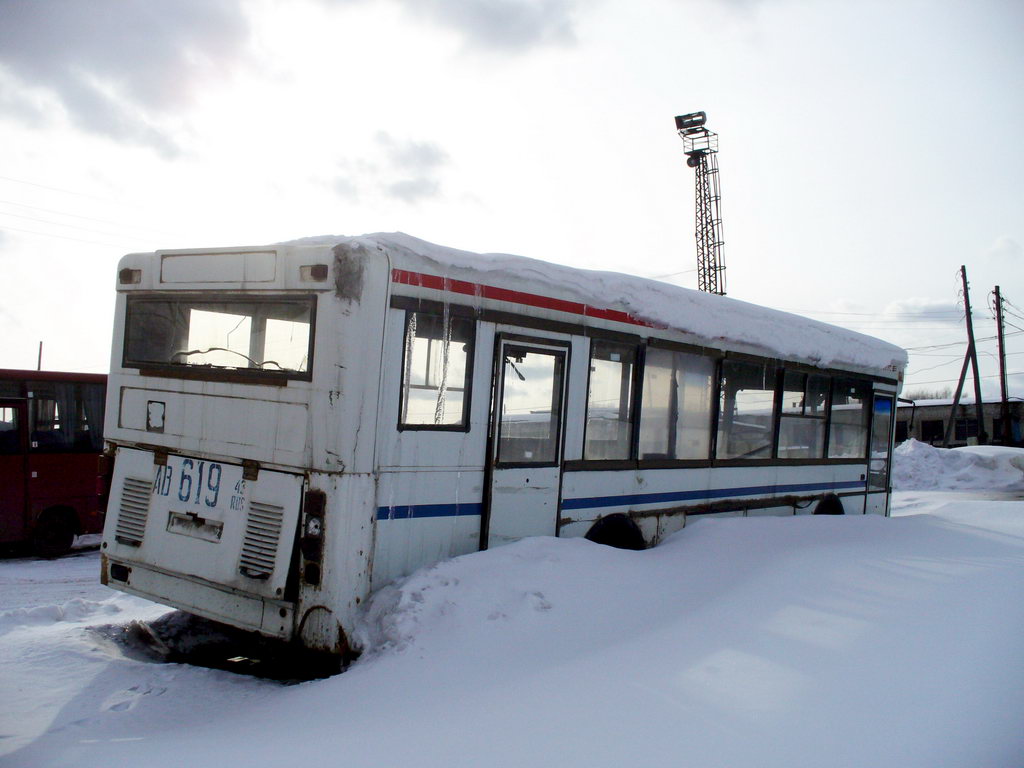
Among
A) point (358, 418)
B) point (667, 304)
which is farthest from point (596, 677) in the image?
point (667, 304)

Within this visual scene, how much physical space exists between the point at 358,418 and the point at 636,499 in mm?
3431

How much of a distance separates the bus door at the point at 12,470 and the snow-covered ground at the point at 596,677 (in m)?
3.42

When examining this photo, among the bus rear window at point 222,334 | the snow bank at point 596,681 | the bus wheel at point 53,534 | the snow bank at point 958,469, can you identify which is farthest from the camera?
the snow bank at point 958,469

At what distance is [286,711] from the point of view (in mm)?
4254

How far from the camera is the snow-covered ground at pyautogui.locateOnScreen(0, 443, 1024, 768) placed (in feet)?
11.7

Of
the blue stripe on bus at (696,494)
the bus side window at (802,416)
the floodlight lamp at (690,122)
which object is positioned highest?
the floodlight lamp at (690,122)

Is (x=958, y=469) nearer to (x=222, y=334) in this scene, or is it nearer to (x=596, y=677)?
Result: (x=596, y=677)

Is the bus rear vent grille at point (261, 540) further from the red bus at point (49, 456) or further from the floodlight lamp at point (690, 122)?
the floodlight lamp at point (690, 122)

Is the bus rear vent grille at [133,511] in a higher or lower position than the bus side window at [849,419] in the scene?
lower

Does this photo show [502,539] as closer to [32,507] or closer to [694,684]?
[694,684]

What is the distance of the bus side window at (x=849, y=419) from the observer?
10672 mm

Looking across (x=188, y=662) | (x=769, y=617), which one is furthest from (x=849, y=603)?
(x=188, y=662)

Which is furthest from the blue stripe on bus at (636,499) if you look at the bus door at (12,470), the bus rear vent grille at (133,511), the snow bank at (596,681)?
the bus door at (12,470)

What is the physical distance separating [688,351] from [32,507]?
830 cm
